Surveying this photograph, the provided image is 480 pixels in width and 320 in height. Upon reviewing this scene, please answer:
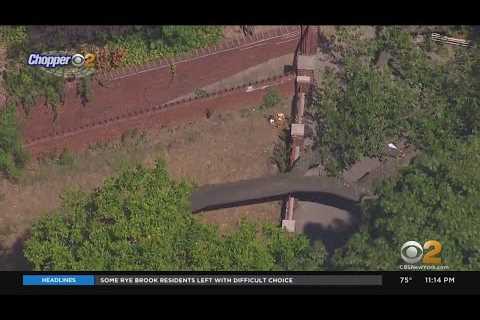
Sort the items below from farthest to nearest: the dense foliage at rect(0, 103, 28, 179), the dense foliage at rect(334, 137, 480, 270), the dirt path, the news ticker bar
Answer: the dirt path → the dense foliage at rect(0, 103, 28, 179) → the dense foliage at rect(334, 137, 480, 270) → the news ticker bar

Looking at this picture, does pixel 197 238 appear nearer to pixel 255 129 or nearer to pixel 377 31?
pixel 255 129

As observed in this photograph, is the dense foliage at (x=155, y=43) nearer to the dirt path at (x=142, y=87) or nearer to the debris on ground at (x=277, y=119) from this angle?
the dirt path at (x=142, y=87)

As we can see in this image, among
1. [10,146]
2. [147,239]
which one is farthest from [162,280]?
[10,146]

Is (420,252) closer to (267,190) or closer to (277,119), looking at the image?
(267,190)

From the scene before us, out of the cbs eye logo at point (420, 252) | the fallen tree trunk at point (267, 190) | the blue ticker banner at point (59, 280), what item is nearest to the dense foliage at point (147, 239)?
the blue ticker banner at point (59, 280)

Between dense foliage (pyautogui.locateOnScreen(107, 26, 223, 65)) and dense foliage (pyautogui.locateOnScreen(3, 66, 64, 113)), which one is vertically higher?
dense foliage (pyautogui.locateOnScreen(107, 26, 223, 65))

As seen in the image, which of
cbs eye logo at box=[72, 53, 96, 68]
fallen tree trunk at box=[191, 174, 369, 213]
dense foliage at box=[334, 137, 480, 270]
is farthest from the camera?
cbs eye logo at box=[72, 53, 96, 68]

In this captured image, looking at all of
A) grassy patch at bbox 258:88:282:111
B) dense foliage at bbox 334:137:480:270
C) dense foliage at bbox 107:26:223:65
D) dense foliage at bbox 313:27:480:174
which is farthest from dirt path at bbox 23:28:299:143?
dense foliage at bbox 334:137:480:270

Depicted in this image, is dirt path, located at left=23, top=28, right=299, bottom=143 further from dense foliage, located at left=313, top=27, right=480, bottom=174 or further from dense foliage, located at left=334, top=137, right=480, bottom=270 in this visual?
dense foliage, located at left=334, top=137, right=480, bottom=270
